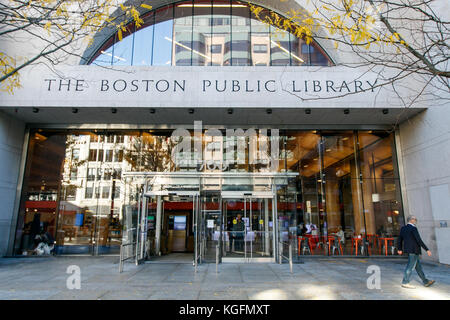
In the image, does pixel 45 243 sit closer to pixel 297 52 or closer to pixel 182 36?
pixel 182 36

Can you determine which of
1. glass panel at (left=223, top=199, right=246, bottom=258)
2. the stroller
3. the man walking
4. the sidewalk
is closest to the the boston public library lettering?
glass panel at (left=223, top=199, right=246, bottom=258)

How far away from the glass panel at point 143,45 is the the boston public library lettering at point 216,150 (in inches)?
2.8

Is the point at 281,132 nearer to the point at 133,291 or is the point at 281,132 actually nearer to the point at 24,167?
the point at 133,291

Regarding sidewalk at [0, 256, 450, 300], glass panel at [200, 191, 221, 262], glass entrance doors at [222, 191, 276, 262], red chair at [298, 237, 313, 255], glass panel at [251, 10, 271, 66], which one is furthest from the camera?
glass panel at [251, 10, 271, 66]

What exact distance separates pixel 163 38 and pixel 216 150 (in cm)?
622

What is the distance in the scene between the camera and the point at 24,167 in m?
13.7

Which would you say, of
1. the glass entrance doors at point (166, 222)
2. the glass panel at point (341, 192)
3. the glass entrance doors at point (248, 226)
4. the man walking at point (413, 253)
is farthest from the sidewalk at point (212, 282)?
the glass panel at point (341, 192)

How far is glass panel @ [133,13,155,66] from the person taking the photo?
47.1 ft

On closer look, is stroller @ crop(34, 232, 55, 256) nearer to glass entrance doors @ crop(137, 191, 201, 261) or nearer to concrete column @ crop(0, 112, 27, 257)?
concrete column @ crop(0, 112, 27, 257)

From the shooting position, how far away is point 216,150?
14.3 meters

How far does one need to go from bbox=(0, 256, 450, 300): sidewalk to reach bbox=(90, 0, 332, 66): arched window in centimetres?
932

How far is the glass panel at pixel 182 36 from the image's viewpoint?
14367 mm

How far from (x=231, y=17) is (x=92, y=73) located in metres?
7.66
